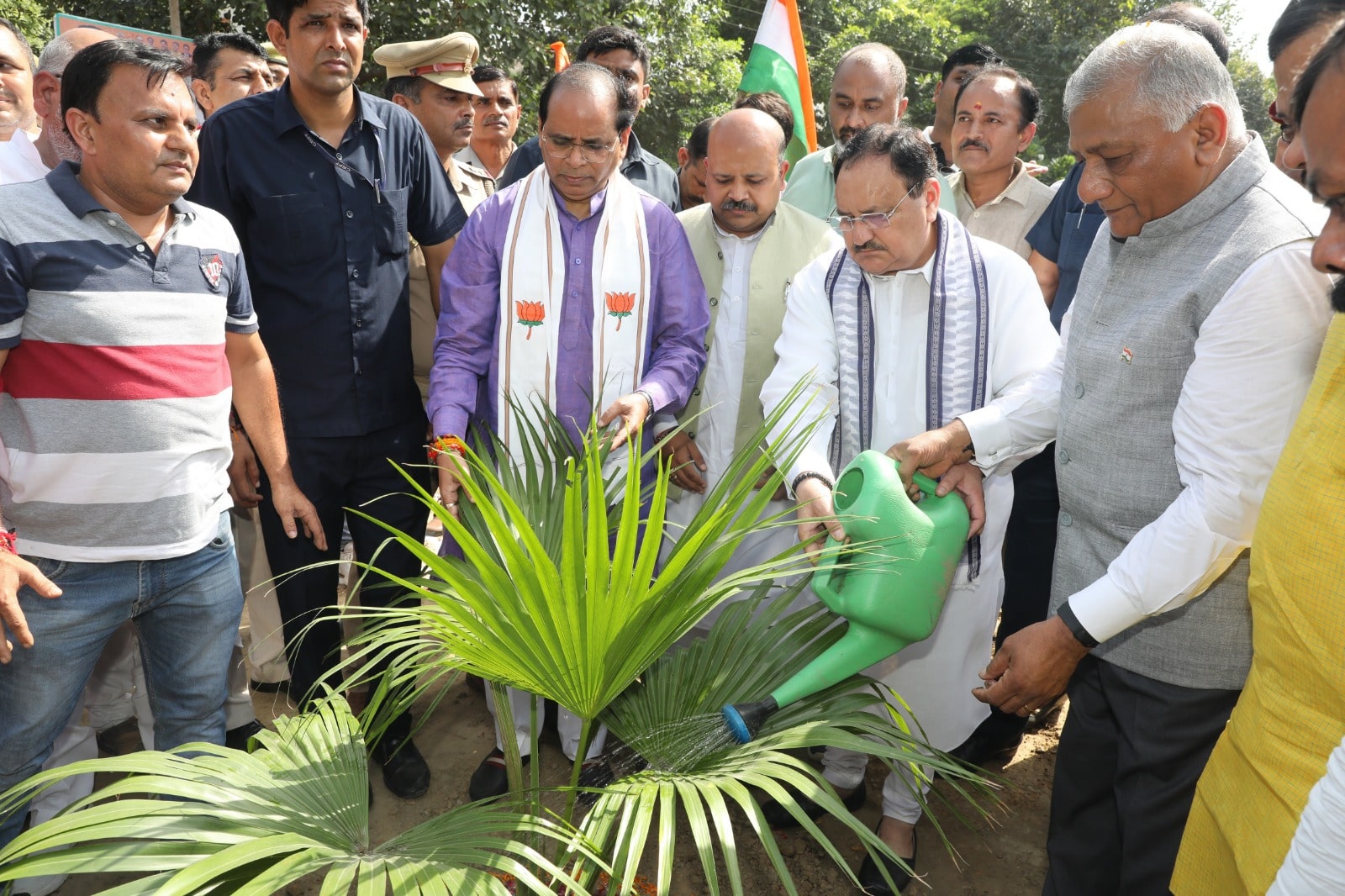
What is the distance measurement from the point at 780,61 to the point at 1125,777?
408cm

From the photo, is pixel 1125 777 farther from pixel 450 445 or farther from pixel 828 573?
pixel 450 445

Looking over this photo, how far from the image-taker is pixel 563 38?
13469mm

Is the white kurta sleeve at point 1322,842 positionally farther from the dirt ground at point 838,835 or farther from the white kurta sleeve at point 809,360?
the white kurta sleeve at point 809,360

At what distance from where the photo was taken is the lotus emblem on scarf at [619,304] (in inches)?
117

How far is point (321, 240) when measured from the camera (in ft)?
9.52

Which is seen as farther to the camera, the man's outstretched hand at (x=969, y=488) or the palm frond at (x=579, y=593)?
the man's outstretched hand at (x=969, y=488)

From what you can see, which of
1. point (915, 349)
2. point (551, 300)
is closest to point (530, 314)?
point (551, 300)

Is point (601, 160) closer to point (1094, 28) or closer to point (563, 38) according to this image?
point (563, 38)

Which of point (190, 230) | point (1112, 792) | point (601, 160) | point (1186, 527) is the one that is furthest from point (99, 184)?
point (1112, 792)

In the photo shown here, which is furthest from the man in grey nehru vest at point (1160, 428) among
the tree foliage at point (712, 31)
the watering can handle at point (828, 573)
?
the tree foliage at point (712, 31)

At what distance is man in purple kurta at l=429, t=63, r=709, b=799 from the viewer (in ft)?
9.60

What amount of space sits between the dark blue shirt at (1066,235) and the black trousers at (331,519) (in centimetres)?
224

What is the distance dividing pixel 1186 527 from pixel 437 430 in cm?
193

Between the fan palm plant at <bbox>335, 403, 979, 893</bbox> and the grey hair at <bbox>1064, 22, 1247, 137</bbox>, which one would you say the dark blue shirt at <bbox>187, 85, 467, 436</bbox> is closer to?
the fan palm plant at <bbox>335, 403, 979, 893</bbox>
